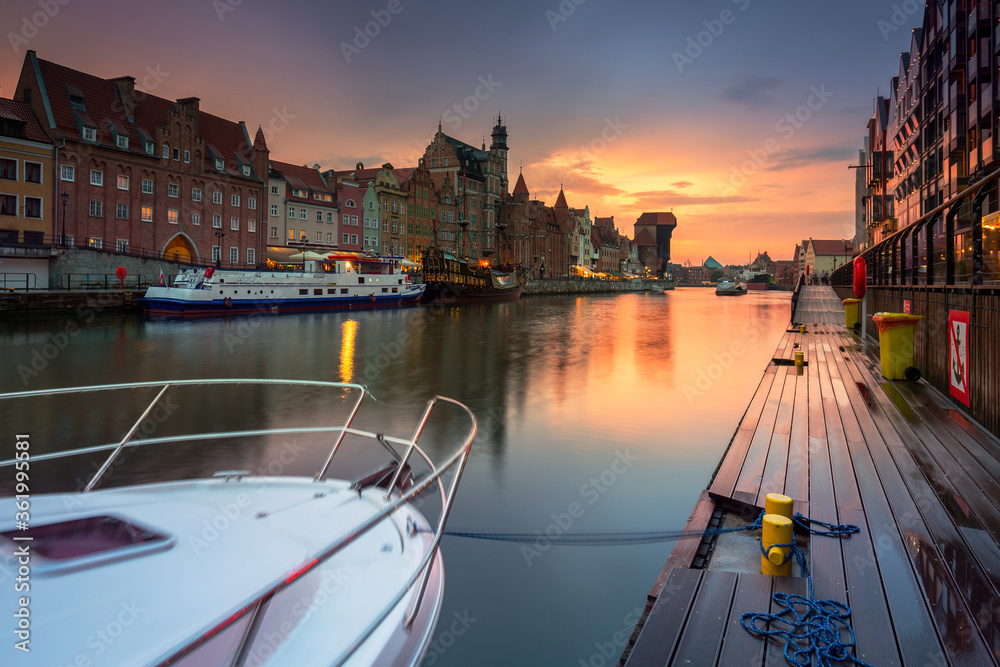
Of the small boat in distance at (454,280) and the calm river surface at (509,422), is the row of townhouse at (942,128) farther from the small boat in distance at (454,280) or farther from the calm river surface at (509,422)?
the small boat in distance at (454,280)

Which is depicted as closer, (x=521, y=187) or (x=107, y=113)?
(x=107, y=113)

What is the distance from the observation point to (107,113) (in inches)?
1805

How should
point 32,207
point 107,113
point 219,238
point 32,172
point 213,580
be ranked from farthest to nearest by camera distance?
point 219,238
point 107,113
point 32,207
point 32,172
point 213,580

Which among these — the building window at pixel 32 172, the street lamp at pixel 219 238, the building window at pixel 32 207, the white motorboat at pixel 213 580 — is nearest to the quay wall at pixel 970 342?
the white motorboat at pixel 213 580

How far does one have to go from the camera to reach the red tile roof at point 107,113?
1673 inches

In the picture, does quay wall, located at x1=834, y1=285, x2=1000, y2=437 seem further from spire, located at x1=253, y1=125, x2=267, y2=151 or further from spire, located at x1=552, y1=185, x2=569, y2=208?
spire, located at x1=552, y1=185, x2=569, y2=208

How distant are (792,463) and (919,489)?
4.04 ft

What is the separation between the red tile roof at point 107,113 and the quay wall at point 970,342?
5172 cm

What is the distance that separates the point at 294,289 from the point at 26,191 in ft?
61.2

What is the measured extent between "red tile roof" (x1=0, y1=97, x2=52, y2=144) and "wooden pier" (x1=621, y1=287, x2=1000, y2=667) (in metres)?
50.1

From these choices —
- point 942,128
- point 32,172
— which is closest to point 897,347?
point 942,128

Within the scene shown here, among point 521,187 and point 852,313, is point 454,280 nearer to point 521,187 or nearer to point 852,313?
point 852,313

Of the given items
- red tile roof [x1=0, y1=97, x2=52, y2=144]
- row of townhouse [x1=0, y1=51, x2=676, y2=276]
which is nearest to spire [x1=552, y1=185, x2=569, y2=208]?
row of townhouse [x1=0, y1=51, x2=676, y2=276]

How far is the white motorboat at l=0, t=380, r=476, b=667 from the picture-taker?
250cm
